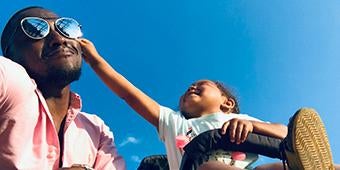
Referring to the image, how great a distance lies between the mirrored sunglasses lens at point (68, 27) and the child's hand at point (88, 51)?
0.09 m

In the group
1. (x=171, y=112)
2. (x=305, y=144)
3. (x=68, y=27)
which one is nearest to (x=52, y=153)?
(x=68, y=27)

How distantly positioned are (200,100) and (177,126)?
1.44ft

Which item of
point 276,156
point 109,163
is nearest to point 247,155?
point 276,156

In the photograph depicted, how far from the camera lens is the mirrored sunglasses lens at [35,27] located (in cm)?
404

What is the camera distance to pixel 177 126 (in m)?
4.52

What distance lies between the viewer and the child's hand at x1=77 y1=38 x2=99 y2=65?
14.1ft

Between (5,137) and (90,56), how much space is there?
1.28 meters

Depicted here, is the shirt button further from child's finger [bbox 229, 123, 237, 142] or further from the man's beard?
child's finger [bbox 229, 123, 237, 142]

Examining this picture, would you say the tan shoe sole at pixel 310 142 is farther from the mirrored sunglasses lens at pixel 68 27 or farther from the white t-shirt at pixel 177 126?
the mirrored sunglasses lens at pixel 68 27

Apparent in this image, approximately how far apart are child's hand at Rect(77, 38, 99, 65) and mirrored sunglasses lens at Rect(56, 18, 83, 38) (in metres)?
0.09

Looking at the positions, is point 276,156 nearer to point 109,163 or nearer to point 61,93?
point 109,163

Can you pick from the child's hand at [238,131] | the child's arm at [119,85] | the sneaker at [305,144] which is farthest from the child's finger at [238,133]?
the child's arm at [119,85]

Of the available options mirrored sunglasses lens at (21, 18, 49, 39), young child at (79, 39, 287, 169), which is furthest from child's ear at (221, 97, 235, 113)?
mirrored sunglasses lens at (21, 18, 49, 39)

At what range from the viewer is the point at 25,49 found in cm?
404
